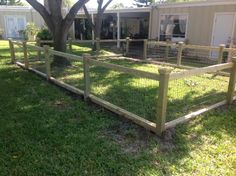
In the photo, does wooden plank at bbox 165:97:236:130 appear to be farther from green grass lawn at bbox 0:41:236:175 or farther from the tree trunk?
the tree trunk

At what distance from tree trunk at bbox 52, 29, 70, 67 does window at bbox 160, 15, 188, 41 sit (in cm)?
753

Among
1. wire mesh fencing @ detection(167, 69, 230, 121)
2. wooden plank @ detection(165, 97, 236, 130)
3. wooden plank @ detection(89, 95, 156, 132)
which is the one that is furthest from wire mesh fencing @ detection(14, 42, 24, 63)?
wooden plank @ detection(165, 97, 236, 130)

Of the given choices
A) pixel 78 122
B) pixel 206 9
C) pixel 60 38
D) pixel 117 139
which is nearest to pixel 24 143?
pixel 78 122

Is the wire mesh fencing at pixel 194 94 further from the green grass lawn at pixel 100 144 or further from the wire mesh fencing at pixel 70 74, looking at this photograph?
the wire mesh fencing at pixel 70 74

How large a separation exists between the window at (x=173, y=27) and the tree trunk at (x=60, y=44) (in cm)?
753

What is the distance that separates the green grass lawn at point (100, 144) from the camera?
3164 millimetres

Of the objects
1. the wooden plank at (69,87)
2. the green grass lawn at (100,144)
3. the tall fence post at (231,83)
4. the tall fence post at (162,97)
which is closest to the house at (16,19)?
the wooden plank at (69,87)

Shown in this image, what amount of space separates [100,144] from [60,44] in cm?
624

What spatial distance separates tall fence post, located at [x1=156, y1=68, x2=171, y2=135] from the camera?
3.67 meters

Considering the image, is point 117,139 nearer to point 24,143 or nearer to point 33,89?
point 24,143

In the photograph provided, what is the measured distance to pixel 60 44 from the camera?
918 centimetres

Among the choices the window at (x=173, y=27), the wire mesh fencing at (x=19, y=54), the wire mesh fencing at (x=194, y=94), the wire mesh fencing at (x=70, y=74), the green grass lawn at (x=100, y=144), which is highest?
the window at (x=173, y=27)

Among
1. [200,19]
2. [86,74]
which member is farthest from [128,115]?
[200,19]

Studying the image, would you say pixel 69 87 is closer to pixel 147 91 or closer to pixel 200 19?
pixel 147 91
